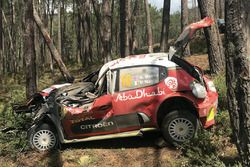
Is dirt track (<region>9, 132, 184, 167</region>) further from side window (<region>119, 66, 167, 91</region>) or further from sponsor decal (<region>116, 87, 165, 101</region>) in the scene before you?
side window (<region>119, 66, 167, 91</region>)

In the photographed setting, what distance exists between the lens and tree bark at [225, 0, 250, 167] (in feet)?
21.4

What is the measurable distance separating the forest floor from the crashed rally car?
0.29 meters

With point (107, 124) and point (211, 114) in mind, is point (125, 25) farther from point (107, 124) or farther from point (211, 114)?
point (211, 114)

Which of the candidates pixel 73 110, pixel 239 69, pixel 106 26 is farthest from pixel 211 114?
pixel 106 26

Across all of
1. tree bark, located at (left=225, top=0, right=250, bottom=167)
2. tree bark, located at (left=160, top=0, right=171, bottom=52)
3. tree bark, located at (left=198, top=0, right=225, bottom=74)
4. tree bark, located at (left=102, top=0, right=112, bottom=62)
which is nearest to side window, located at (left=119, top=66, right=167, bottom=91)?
tree bark, located at (left=225, top=0, right=250, bottom=167)

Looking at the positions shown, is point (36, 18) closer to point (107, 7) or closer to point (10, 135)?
point (107, 7)

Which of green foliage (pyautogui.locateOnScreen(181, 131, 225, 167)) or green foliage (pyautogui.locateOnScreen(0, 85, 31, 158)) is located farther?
green foliage (pyautogui.locateOnScreen(0, 85, 31, 158))

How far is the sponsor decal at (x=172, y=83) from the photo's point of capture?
29.7ft

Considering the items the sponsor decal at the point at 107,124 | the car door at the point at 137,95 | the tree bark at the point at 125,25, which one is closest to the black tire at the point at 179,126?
the car door at the point at 137,95

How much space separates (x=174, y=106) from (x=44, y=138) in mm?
3035

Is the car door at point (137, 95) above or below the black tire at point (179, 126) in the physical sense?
above

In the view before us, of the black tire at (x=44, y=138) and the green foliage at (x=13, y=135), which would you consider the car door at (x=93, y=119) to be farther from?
the green foliage at (x=13, y=135)

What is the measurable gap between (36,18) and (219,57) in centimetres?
747

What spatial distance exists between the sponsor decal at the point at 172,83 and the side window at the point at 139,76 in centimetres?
16
